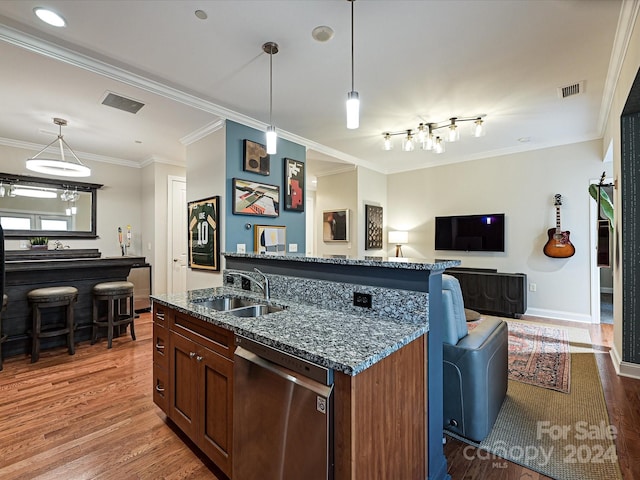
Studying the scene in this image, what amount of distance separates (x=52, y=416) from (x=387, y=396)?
8.18 ft

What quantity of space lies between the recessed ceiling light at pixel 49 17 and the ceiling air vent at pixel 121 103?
2.89ft

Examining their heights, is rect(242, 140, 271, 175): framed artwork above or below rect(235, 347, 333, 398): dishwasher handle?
above

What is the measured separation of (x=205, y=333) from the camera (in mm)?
1687

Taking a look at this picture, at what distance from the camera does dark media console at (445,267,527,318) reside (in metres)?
4.77

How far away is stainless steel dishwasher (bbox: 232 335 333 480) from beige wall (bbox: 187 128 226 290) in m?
2.49

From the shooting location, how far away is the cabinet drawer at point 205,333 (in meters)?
1.53

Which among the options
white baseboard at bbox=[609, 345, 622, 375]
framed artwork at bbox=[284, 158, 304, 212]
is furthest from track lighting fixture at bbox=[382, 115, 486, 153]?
white baseboard at bbox=[609, 345, 622, 375]

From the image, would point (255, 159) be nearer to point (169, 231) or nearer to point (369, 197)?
point (169, 231)

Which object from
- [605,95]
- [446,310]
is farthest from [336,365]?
[605,95]

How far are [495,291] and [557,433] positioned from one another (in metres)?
3.21

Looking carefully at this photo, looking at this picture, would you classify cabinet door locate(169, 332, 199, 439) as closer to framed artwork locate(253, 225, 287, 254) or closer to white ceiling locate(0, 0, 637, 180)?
framed artwork locate(253, 225, 287, 254)

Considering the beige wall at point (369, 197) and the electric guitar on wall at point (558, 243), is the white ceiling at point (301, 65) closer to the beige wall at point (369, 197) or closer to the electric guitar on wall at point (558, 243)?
the electric guitar on wall at point (558, 243)

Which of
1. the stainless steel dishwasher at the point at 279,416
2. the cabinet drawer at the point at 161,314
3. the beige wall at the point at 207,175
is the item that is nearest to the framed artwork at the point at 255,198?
the beige wall at the point at 207,175

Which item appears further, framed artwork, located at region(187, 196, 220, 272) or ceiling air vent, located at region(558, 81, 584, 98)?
framed artwork, located at region(187, 196, 220, 272)
